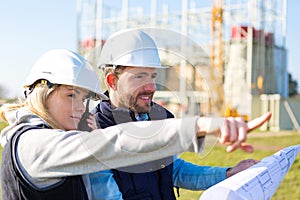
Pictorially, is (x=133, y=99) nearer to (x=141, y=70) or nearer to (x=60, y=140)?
(x=141, y=70)

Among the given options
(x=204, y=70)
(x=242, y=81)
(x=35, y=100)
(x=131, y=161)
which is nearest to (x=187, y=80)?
(x=204, y=70)

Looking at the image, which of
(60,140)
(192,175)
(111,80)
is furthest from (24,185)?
(192,175)

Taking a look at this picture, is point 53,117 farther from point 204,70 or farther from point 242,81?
point 242,81

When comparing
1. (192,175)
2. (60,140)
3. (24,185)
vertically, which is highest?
(60,140)

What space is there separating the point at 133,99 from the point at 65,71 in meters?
0.19

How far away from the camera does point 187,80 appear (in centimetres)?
127

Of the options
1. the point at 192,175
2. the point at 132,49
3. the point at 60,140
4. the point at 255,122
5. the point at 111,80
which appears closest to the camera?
the point at 255,122

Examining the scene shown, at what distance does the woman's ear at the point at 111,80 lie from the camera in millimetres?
1471

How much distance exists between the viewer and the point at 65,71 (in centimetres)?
137

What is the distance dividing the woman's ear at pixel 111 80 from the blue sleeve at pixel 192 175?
0.55 m

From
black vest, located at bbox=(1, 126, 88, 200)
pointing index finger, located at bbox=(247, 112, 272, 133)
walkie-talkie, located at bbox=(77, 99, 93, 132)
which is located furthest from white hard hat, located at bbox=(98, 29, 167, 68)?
pointing index finger, located at bbox=(247, 112, 272, 133)

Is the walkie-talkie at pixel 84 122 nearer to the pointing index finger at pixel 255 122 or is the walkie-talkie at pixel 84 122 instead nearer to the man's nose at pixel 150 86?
the man's nose at pixel 150 86

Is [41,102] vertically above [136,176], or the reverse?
[41,102]

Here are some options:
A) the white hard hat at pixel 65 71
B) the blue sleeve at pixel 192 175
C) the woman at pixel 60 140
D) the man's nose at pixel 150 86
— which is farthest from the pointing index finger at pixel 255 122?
the blue sleeve at pixel 192 175
